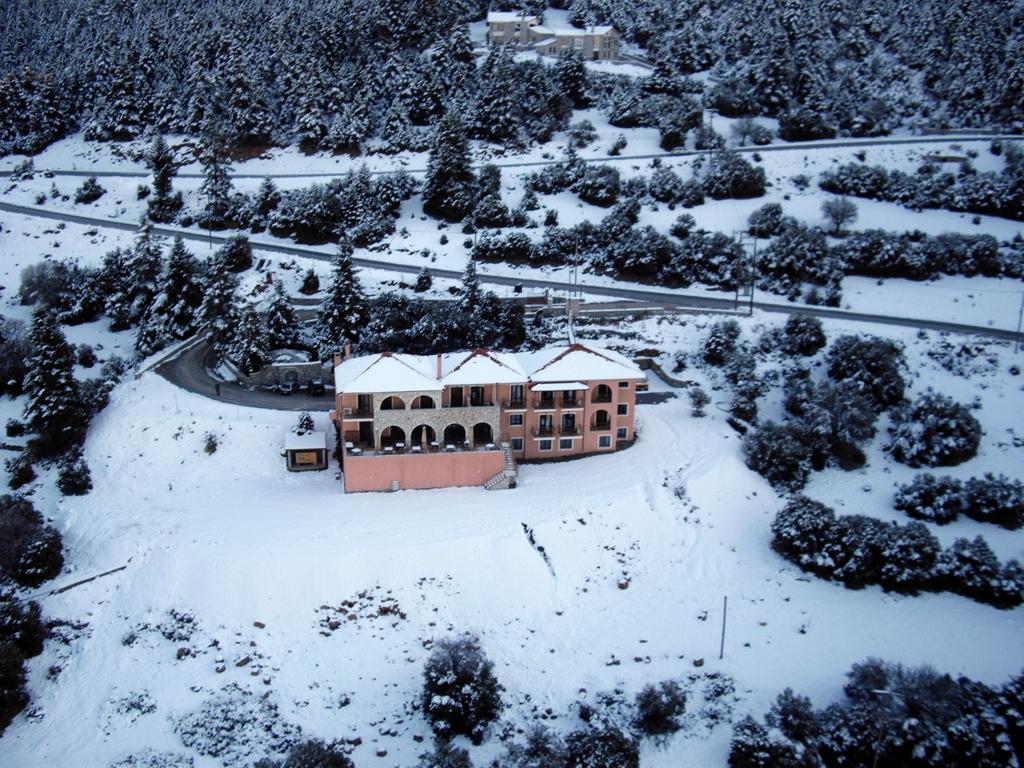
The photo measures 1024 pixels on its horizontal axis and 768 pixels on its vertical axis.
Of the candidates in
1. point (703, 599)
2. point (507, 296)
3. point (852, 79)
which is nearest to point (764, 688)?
point (703, 599)

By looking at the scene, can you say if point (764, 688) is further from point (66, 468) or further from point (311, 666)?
point (66, 468)

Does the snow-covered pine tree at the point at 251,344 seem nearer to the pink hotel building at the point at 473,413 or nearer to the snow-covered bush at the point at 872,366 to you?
the pink hotel building at the point at 473,413

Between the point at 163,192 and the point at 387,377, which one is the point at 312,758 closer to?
the point at 387,377

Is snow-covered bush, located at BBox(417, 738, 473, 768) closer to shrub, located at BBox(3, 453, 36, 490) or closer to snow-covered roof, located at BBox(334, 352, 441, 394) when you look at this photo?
snow-covered roof, located at BBox(334, 352, 441, 394)

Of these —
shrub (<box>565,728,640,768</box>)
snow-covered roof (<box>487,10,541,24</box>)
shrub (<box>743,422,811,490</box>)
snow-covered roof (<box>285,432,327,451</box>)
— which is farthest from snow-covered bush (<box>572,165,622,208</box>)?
shrub (<box>565,728,640,768</box>)

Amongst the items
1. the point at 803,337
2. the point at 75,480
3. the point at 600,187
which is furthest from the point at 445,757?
the point at 600,187

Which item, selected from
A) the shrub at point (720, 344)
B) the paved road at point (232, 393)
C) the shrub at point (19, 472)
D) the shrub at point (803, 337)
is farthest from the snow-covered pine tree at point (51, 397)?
the shrub at point (803, 337)
